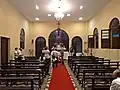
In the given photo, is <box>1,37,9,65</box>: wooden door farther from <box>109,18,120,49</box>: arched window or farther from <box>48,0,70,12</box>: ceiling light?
<box>109,18,120,49</box>: arched window

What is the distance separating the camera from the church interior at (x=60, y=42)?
8.77m

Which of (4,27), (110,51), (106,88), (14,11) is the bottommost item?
(106,88)

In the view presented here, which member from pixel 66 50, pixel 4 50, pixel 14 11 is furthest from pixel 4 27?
pixel 66 50

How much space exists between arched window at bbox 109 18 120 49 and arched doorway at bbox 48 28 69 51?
30.0 feet

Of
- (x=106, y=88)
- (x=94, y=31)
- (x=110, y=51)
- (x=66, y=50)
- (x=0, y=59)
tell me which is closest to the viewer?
(x=106, y=88)

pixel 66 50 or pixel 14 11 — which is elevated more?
pixel 14 11

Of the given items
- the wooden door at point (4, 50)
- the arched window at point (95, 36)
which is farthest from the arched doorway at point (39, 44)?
the wooden door at point (4, 50)

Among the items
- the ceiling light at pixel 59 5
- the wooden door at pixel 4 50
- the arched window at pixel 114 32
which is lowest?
the wooden door at pixel 4 50

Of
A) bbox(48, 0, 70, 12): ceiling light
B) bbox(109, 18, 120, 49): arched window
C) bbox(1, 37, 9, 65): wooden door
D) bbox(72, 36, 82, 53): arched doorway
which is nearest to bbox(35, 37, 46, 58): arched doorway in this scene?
bbox(72, 36, 82, 53): arched doorway

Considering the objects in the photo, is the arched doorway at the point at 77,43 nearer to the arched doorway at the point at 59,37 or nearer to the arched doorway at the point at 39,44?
the arched doorway at the point at 59,37

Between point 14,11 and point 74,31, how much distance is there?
925 centimetres

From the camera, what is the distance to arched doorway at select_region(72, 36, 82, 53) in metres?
24.6

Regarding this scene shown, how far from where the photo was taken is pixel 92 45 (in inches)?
850

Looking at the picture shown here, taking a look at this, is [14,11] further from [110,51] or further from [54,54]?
[110,51]
